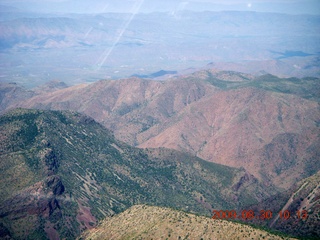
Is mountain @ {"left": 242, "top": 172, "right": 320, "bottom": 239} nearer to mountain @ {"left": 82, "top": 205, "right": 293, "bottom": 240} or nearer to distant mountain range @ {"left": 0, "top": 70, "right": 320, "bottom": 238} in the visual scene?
distant mountain range @ {"left": 0, "top": 70, "right": 320, "bottom": 238}

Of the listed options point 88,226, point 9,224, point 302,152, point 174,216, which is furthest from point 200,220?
point 302,152

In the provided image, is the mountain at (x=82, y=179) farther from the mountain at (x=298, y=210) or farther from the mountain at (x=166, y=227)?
the mountain at (x=298, y=210)

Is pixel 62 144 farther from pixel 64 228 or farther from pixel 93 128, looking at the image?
pixel 64 228

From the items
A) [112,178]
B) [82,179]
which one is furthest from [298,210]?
[82,179]

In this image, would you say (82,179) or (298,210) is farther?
(82,179)

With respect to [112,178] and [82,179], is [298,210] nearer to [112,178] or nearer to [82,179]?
[112,178]

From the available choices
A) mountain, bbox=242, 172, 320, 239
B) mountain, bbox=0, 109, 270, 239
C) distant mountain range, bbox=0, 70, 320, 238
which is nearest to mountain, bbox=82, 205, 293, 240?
mountain, bbox=0, 109, 270, 239
